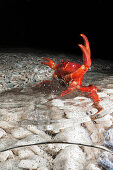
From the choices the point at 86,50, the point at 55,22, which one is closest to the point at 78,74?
the point at 86,50

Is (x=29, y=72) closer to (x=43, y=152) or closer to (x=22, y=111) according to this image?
(x=22, y=111)

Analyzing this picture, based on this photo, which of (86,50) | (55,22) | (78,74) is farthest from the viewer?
(55,22)

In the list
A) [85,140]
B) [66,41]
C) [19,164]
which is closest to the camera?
[19,164]

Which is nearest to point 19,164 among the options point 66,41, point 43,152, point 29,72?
point 43,152

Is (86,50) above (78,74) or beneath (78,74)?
above

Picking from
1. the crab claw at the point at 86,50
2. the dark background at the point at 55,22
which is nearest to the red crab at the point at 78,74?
the crab claw at the point at 86,50

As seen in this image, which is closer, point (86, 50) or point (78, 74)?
point (86, 50)

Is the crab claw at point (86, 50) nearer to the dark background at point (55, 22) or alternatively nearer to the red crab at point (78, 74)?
the red crab at point (78, 74)

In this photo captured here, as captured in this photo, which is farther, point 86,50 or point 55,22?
point 55,22

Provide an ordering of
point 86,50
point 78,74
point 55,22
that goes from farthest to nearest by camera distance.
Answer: point 55,22
point 78,74
point 86,50

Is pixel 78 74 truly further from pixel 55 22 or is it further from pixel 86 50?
pixel 55 22
